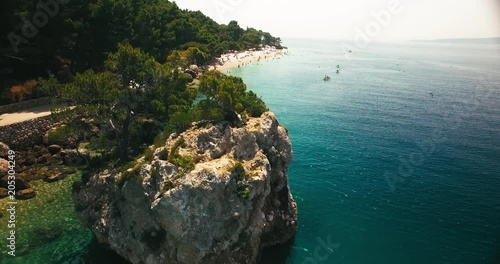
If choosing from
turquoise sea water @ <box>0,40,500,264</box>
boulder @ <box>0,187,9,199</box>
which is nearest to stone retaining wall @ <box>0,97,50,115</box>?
boulder @ <box>0,187,9,199</box>

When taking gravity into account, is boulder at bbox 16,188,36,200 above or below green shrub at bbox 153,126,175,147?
below

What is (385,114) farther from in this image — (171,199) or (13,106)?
(13,106)

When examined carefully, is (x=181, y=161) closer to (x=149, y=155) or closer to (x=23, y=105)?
(x=149, y=155)

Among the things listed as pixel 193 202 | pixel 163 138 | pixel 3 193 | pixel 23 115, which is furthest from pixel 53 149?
pixel 193 202

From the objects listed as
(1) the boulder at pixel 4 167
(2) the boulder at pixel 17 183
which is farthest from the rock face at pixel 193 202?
(1) the boulder at pixel 4 167

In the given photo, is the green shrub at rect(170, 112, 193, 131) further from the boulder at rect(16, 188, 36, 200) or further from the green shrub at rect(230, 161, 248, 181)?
the boulder at rect(16, 188, 36, 200)

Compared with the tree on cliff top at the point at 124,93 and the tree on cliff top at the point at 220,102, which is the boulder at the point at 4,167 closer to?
the tree on cliff top at the point at 124,93
